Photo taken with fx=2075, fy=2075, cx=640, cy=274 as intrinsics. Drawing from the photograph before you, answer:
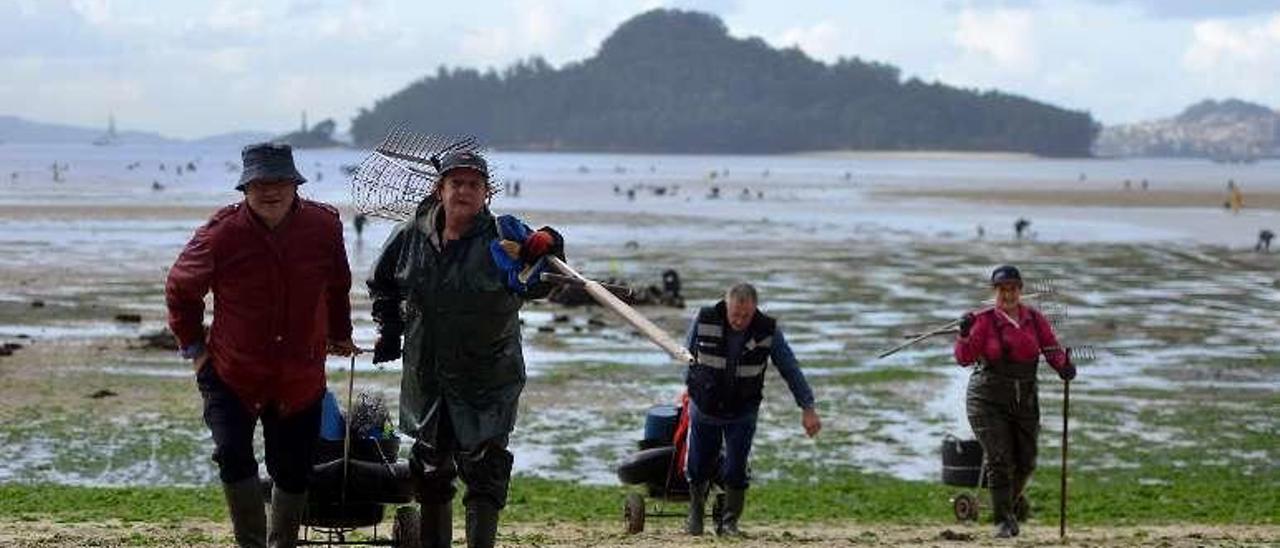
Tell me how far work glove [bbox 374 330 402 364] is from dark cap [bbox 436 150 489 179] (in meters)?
0.63

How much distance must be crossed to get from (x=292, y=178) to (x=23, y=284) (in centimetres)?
2938

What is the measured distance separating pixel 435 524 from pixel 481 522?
0.87 feet

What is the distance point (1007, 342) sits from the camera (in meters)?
11.5

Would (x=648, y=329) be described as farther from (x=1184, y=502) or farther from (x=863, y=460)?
(x=863, y=460)

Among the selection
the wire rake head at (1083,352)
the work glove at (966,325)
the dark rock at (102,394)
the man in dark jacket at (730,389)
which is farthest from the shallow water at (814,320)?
the work glove at (966,325)

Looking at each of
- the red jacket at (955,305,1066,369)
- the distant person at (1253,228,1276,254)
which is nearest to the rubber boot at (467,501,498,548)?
the red jacket at (955,305,1066,369)

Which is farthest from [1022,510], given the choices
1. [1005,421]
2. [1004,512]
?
[1005,421]

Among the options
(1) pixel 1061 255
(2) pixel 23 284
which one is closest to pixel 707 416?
(2) pixel 23 284

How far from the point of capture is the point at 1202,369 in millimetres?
24609

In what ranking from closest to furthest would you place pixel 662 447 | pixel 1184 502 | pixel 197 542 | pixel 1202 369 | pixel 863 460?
pixel 197 542, pixel 662 447, pixel 1184 502, pixel 863 460, pixel 1202 369

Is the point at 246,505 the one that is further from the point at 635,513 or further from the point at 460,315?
the point at 635,513

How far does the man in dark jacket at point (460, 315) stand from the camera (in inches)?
299

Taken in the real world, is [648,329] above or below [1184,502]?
above

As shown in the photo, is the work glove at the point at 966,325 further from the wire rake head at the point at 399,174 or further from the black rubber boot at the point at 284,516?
the black rubber boot at the point at 284,516
